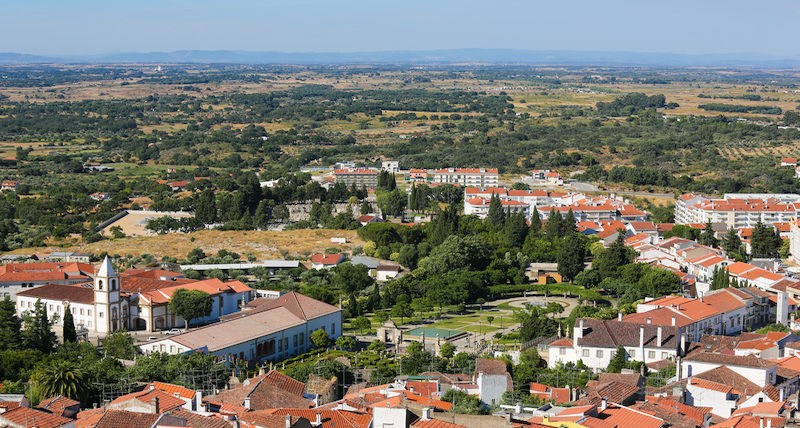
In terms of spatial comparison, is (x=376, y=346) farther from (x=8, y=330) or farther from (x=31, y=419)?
(x=31, y=419)

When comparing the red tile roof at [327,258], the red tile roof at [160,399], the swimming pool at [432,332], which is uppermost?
the red tile roof at [160,399]

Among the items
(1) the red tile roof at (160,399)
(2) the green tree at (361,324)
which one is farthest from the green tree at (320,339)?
(1) the red tile roof at (160,399)

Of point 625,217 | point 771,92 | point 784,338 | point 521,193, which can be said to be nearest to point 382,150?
point 521,193

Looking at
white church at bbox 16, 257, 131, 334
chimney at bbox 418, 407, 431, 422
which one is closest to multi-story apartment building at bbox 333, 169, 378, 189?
white church at bbox 16, 257, 131, 334

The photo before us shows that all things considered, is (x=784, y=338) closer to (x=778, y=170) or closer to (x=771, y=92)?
(x=778, y=170)

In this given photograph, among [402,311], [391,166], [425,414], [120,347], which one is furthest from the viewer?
[391,166]

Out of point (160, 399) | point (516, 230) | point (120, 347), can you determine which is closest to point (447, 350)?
point (120, 347)

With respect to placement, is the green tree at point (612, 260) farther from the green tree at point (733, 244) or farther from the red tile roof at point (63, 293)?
the red tile roof at point (63, 293)
